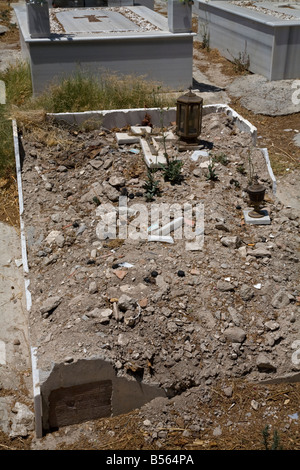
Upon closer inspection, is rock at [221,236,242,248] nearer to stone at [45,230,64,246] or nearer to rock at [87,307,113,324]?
rock at [87,307,113,324]

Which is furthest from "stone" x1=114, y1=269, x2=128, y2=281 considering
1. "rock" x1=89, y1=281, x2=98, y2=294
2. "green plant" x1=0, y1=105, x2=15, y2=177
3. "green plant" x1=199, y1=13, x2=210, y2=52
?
"green plant" x1=199, y1=13, x2=210, y2=52

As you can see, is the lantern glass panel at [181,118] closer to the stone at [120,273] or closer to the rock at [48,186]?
the rock at [48,186]

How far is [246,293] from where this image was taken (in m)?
4.57

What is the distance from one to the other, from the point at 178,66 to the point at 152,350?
6.76 metres

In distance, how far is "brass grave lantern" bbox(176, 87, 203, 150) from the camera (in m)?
6.33

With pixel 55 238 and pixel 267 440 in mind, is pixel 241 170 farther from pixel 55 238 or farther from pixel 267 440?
pixel 267 440

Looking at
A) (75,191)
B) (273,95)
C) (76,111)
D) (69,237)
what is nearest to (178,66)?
(273,95)

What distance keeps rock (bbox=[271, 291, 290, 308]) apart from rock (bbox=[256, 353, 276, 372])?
50 centimetres

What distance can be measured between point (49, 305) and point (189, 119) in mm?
3028

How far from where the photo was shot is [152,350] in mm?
4094

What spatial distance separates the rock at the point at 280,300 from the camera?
178 inches
